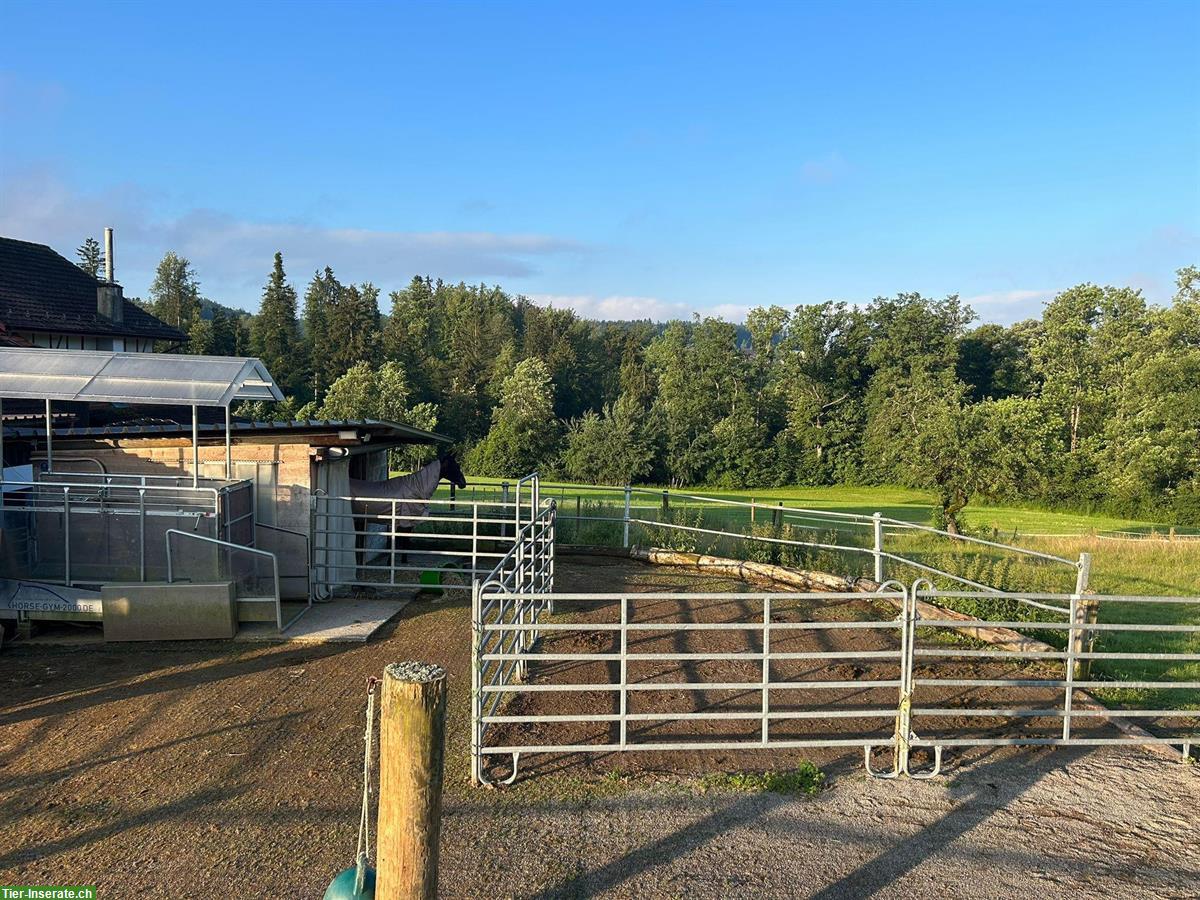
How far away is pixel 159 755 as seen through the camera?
5.84 metres

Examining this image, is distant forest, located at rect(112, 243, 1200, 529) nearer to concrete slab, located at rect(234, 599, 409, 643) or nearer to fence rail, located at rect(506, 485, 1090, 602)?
fence rail, located at rect(506, 485, 1090, 602)

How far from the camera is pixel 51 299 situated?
23141mm

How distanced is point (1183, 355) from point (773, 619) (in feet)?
133

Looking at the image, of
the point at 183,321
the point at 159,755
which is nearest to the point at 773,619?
the point at 159,755

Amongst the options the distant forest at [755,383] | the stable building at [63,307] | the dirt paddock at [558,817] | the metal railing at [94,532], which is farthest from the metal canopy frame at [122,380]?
the distant forest at [755,383]

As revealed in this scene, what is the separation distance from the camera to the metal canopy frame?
1012 centimetres

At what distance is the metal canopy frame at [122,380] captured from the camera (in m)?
10.1

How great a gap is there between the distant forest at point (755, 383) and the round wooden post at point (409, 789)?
80.6 ft

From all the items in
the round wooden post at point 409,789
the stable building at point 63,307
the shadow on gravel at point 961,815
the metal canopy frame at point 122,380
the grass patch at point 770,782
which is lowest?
the shadow on gravel at point 961,815

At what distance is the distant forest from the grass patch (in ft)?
71.3

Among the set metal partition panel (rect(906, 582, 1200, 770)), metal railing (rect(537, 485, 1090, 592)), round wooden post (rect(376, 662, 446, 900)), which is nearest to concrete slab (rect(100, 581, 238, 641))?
round wooden post (rect(376, 662, 446, 900))

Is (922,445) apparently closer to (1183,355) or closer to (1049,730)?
(1049,730)

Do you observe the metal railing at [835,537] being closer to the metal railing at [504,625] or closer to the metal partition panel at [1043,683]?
the metal partition panel at [1043,683]

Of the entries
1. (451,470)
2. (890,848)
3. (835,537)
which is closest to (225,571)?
(451,470)
